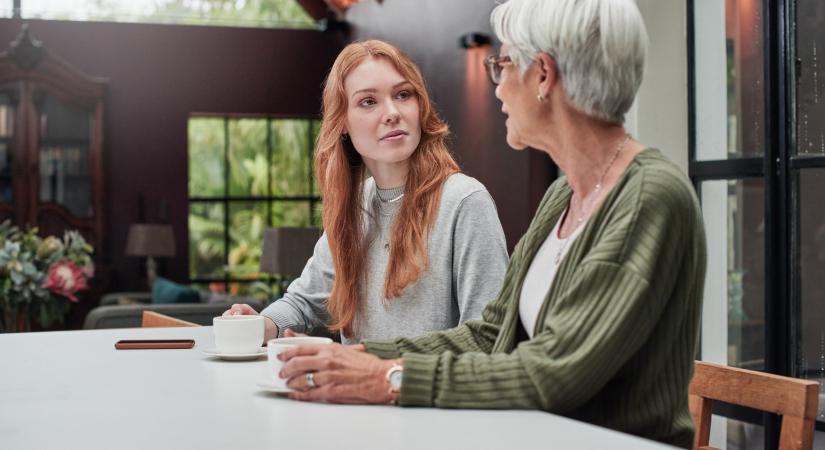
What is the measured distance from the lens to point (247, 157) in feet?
38.1

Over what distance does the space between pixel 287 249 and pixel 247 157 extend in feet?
18.5

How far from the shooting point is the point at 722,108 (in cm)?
394

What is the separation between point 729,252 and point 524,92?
8.90 feet

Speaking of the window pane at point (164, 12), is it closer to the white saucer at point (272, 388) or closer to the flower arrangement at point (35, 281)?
the flower arrangement at point (35, 281)

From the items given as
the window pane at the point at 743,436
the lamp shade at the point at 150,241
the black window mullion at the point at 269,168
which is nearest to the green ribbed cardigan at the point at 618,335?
the window pane at the point at 743,436

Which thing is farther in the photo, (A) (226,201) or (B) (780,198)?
(A) (226,201)

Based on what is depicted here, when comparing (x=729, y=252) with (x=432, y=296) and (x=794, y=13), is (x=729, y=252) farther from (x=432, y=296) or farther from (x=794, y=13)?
→ (x=432, y=296)

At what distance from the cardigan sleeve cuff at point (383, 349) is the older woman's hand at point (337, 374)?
20cm

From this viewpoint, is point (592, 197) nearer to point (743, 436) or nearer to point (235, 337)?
point (235, 337)

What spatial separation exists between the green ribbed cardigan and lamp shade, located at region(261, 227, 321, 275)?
4.77 m

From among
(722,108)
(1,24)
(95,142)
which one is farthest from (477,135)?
(1,24)

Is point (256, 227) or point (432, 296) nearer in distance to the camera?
point (432, 296)

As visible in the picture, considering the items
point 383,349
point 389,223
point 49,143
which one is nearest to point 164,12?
point 49,143

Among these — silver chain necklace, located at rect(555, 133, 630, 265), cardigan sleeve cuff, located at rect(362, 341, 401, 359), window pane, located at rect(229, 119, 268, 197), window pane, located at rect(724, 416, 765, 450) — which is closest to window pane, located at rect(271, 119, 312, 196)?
window pane, located at rect(229, 119, 268, 197)
